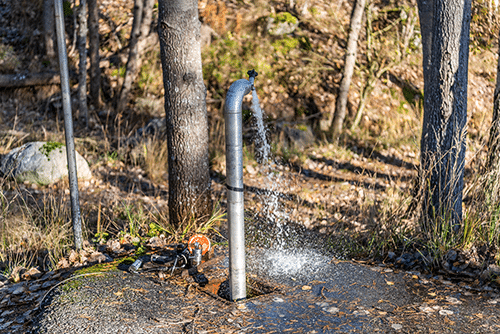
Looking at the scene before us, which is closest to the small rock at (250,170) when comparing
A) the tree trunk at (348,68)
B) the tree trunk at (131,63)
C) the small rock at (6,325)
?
the tree trunk at (348,68)

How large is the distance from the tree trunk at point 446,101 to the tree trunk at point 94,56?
20.7ft

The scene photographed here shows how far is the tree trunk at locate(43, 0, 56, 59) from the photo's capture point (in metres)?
9.77

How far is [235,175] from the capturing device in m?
2.84

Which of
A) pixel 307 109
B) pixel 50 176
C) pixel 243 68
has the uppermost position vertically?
pixel 243 68

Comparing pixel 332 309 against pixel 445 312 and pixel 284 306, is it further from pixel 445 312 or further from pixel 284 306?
pixel 445 312

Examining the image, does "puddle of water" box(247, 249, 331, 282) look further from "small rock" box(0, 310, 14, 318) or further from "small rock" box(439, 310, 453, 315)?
"small rock" box(0, 310, 14, 318)

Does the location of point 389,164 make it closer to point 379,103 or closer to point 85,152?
point 379,103

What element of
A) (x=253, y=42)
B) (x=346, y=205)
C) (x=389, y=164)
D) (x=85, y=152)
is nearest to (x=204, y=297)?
(x=346, y=205)

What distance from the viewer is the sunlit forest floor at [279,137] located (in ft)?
13.4

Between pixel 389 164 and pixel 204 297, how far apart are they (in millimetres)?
5511

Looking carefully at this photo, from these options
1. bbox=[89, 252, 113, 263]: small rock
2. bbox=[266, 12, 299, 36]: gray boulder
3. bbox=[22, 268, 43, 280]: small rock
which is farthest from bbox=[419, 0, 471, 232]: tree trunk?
bbox=[266, 12, 299, 36]: gray boulder

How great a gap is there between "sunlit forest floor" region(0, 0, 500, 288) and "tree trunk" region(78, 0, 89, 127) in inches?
13.3

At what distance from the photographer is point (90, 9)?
8.19 meters

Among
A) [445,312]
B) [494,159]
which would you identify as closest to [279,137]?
[494,159]
